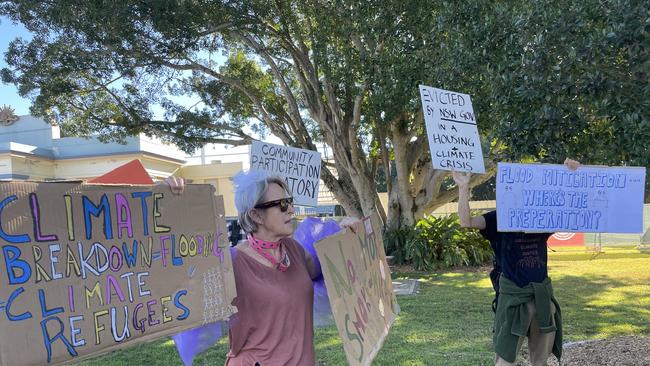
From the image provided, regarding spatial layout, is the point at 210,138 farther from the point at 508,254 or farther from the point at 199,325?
the point at 199,325

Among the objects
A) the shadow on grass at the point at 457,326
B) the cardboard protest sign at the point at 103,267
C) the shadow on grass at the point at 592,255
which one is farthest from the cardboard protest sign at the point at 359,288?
the shadow on grass at the point at 592,255

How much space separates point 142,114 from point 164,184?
14.8 meters

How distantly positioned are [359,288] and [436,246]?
12.3 metres

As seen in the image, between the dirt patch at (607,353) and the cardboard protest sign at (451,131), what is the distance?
2.47 meters

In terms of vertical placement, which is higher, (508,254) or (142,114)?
(142,114)

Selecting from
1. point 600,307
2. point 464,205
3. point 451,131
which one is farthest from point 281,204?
point 600,307

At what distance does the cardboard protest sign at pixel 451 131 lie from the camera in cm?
379

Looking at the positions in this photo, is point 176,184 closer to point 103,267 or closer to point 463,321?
point 103,267

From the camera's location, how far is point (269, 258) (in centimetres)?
251

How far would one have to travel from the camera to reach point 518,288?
153 inches

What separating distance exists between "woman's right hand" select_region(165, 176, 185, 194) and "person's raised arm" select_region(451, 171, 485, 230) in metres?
2.06

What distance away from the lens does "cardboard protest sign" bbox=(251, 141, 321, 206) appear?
14.3ft

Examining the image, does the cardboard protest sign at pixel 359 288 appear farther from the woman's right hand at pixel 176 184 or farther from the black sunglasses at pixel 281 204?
the woman's right hand at pixel 176 184

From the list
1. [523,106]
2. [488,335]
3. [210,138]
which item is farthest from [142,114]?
[523,106]
